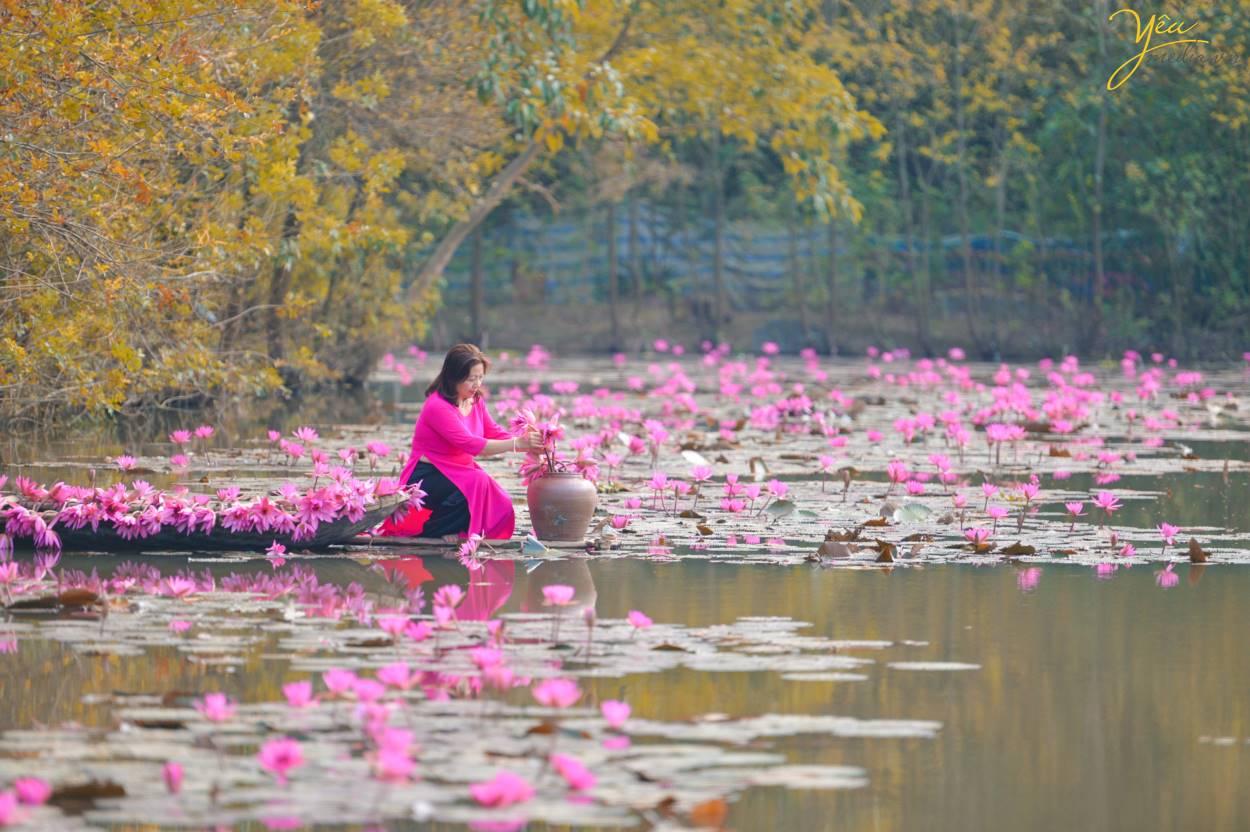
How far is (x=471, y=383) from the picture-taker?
11438 mm

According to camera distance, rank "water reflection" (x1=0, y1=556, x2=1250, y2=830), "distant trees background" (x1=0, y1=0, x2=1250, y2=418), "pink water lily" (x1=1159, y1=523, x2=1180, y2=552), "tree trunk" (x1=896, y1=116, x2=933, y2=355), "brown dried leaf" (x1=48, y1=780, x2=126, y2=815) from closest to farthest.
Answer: "brown dried leaf" (x1=48, y1=780, x2=126, y2=815) < "water reflection" (x1=0, y1=556, x2=1250, y2=830) < "pink water lily" (x1=1159, y1=523, x2=1180, y2=552) < "distant trees background" (x1=0, y1=0, x2=1250, y2=418) < "tree trunk" (x1=896, y1=116, x2=933, y2=355)

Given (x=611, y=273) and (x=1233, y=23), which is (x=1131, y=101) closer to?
(x=1233, y=23)

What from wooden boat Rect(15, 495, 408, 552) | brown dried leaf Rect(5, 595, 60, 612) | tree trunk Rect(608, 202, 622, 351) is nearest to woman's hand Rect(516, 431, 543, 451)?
wooden boat Rect(15, 495, 408, 552)

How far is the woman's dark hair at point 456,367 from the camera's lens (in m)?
11.4

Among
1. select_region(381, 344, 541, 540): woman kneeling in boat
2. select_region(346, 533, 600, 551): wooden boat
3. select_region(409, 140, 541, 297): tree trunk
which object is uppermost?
select_region(409, 140, 541, 297): tree trunk

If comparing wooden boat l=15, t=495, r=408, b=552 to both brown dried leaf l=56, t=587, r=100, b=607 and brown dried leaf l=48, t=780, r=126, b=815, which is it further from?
brown dried leaf l=48, t=780, r=126, b=815

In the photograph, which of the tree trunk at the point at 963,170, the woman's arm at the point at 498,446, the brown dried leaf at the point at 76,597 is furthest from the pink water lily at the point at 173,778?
the tree trunk at the point at 963,170

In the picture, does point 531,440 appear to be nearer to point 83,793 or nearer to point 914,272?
point 83,793

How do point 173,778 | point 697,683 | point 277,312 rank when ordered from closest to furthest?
point 173,778
point 697,683
point 277,312

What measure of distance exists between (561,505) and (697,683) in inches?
169

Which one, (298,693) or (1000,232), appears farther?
(1000,232)

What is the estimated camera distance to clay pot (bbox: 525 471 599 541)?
1120cm

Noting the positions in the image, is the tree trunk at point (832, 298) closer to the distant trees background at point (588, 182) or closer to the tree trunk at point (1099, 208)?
the distant trees background at point (588, 182)

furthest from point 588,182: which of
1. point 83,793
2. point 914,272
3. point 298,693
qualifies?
point 83,793
